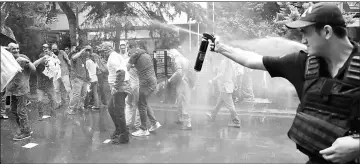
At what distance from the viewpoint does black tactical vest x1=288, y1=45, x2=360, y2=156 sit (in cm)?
162

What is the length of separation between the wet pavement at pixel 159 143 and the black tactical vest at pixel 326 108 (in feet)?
9.29

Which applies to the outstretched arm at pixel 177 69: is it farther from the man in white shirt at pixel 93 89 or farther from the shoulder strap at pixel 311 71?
the shoulder strap at pixel 311 71

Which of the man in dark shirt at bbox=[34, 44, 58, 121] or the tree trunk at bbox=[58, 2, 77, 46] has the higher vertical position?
the tree trunk at bbox=[58, 2, 77, 46]

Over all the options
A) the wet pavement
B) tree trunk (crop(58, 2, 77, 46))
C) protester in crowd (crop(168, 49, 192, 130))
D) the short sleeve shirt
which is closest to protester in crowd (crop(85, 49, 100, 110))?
the wet pavement

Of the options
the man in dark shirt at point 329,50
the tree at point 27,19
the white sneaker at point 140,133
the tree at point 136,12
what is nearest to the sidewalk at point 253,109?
the white sneaker at point 140,133

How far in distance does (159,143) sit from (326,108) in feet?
12.7

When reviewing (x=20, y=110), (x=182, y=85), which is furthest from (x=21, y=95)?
(x=182, y=85)

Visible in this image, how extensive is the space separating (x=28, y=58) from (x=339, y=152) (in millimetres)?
4698

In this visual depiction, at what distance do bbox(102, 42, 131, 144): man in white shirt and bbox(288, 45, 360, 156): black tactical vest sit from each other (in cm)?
362

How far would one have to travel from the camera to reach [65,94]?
6.36 metres

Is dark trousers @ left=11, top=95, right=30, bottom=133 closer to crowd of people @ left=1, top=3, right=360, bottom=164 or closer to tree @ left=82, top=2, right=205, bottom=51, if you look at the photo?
crowd of people @ left=1, top=3, right=360, bottom=164

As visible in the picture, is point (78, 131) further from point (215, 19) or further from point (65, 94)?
point (215, 19)

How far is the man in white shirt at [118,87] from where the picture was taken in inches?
200

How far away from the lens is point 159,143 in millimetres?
5312
